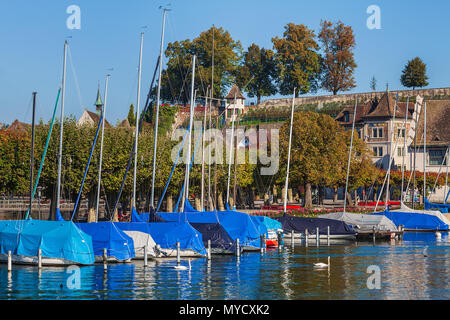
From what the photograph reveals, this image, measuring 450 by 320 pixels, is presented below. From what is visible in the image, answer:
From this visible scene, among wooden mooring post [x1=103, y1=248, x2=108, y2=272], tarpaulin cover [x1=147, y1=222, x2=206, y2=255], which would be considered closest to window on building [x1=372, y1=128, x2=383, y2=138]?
tarpaulin cover [x1=147, y1=222, x2=206, y2=255]

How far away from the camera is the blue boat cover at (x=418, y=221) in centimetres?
7432

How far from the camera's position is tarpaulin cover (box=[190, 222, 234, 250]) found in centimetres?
4938

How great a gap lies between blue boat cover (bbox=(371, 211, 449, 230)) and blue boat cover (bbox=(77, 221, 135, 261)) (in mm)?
37942

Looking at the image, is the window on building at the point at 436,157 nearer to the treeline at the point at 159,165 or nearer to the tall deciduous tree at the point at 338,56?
the treeline at the point at 159,165

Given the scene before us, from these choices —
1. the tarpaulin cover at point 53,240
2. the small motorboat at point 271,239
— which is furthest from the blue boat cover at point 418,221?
the tarpaulin cover at point 53,240

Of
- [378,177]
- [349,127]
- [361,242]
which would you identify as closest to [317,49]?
[349,127]

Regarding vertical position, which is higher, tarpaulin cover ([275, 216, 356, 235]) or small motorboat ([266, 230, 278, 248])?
tarpaulin cover ([275, 216, 356, 235])

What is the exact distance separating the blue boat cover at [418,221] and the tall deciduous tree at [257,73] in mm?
85109

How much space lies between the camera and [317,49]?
151 m

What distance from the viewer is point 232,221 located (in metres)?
51.6

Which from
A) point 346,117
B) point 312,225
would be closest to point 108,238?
point 312,225

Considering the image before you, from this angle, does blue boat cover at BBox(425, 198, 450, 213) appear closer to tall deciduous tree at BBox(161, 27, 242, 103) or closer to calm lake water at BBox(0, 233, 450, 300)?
calm lake water at BBox(0, 233, 450, 300)
